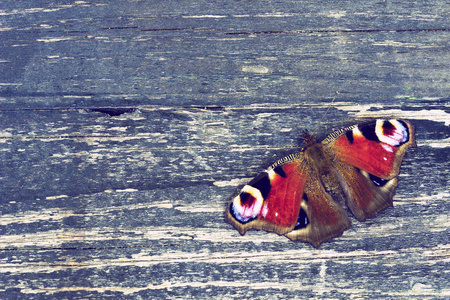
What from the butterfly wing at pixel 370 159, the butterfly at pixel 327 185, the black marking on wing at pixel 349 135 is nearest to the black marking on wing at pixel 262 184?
the butterfly at pixel 327 185

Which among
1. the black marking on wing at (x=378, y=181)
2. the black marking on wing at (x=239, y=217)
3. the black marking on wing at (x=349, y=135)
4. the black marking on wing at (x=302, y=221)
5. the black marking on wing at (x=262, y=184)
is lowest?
the black marking on wing at (x=302, y=221)

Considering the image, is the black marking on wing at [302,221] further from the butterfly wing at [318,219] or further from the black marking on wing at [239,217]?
the black marking on wing at [239,217]

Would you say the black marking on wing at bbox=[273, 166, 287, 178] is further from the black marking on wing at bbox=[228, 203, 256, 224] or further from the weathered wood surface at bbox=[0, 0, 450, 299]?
the black marking on wing at bbox=[228, 203, 256, 224]

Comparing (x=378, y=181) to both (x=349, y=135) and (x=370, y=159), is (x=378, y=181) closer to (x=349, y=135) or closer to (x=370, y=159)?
(x=370, y=159)

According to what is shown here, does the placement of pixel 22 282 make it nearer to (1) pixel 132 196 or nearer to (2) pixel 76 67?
(1) pixel 132 196

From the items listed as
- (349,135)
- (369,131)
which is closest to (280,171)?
(349,135)

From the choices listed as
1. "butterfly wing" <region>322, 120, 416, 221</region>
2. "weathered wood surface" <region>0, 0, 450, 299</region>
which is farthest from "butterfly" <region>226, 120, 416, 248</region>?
"weathered wood surface" <region>0, 0, 450, 299</region>
